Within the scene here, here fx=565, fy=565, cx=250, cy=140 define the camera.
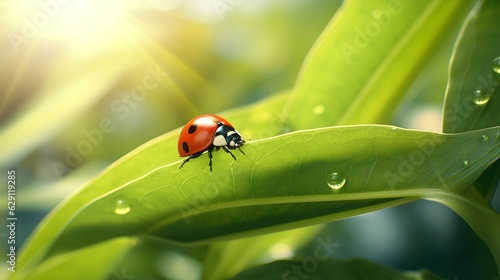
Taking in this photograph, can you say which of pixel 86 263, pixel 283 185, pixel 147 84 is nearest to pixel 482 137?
pixel 283 185

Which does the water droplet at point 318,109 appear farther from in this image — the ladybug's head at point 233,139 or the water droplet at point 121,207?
the water droplet at point 121,207

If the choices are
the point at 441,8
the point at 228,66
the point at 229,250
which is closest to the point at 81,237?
the point at 229,250

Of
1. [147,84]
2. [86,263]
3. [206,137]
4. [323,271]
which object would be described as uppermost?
[147,84]

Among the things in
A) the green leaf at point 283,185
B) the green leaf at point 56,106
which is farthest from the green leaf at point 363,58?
the green leaf at point 56,106

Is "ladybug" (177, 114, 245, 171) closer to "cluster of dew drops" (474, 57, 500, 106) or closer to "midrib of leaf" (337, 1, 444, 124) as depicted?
"midrib of leaf" (337, 1, 444, 124)

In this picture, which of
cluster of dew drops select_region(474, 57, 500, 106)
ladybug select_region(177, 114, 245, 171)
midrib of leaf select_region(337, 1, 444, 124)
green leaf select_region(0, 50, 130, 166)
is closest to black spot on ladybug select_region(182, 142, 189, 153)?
ladybug select_region(177, 114, 245, 171)

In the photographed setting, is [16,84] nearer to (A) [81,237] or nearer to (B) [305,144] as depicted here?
(A) [81,237]

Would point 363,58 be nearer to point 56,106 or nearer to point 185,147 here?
point 185,147
